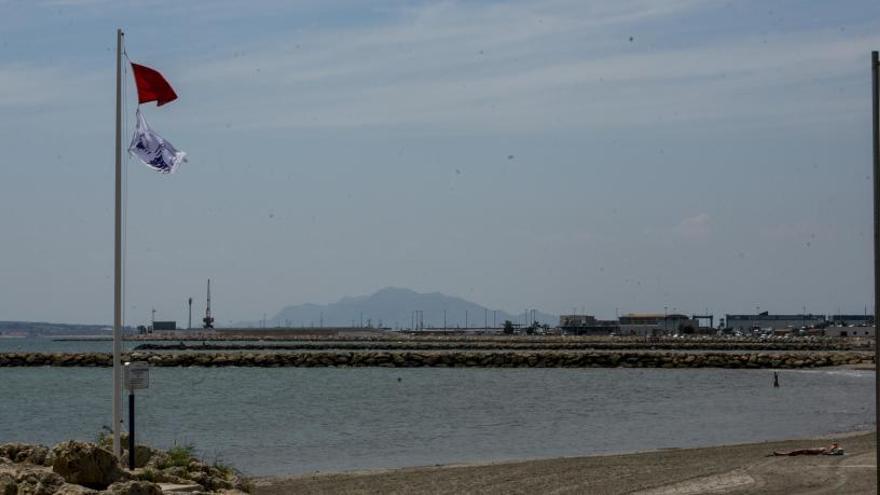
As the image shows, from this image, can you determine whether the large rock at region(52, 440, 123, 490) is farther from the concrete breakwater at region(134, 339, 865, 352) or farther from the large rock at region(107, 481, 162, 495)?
the concrete breakwater at region(134, 339, 865, 352)

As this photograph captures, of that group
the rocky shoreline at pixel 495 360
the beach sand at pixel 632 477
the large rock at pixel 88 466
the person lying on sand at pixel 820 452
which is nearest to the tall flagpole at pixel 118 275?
the large rock at pixel 88 466

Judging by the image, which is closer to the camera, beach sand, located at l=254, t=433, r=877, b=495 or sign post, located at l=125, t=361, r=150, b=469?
sign post, located at l=125, t=361, r=150, b=469

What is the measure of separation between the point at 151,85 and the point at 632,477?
1113cm

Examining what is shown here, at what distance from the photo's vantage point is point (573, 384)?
67625 millimetres

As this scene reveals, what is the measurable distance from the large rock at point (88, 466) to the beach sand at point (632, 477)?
5191mm

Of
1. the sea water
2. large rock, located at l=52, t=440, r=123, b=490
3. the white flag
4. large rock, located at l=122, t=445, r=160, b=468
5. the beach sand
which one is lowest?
the sea water

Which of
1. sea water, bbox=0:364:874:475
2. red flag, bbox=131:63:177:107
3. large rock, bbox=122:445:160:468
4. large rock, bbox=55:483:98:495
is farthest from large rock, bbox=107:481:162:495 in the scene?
sea water, bbox=0:364:874:475

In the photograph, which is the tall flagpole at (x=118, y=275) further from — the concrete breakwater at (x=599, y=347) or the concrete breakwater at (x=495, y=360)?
the concrete breakwater at (x=599, y=347)

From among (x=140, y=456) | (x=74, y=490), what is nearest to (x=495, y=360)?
(x=140, y=456)

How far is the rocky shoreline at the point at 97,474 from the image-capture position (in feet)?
58.0

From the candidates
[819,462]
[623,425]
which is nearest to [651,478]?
[819,462]

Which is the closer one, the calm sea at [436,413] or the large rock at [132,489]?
the large rock at [132,489]

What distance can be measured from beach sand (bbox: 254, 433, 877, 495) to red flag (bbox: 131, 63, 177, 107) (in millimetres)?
7531

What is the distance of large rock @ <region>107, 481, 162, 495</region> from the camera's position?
1720cm
